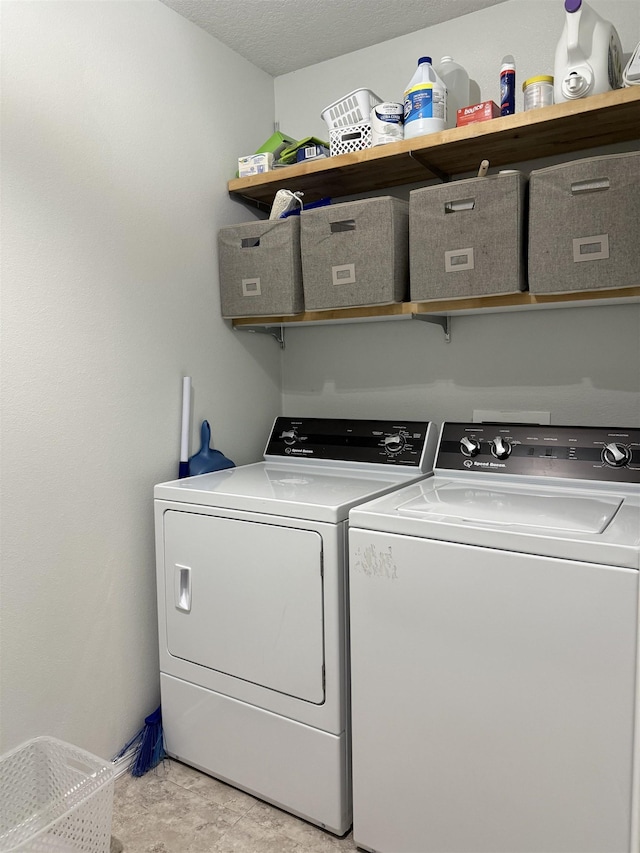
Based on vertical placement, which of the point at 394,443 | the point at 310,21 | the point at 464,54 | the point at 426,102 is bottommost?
the point at 394,443

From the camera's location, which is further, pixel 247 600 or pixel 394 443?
pixel 394 443

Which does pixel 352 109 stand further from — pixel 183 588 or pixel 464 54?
pixel 183 588

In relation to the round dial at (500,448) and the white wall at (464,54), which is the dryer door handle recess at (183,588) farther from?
the white wall at (464,54)

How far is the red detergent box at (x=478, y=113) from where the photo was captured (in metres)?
1.84

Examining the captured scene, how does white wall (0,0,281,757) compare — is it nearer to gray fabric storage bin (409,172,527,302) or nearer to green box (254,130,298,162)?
green box (254,130,298,162)

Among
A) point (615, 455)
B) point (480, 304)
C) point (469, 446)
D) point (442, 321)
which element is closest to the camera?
point (615, 455)

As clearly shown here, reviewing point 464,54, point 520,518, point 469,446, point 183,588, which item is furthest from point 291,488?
point 464,54

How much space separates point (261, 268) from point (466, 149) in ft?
2.52

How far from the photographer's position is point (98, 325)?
76.0 inches

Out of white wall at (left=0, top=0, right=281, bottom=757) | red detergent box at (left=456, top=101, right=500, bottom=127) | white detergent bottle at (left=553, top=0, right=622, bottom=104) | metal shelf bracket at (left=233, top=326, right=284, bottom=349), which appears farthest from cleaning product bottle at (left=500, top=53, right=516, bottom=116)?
metal shelf bracket at (left=233, top=326, right=284, bottom=349)

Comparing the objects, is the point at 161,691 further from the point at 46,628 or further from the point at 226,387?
the point at 226,387

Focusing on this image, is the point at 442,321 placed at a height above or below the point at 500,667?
above

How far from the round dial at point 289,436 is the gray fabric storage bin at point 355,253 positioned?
21.0 inches

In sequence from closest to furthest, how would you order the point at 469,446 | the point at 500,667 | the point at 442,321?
the point at 500,667 → the point at 469,446 → the point at 442,321
